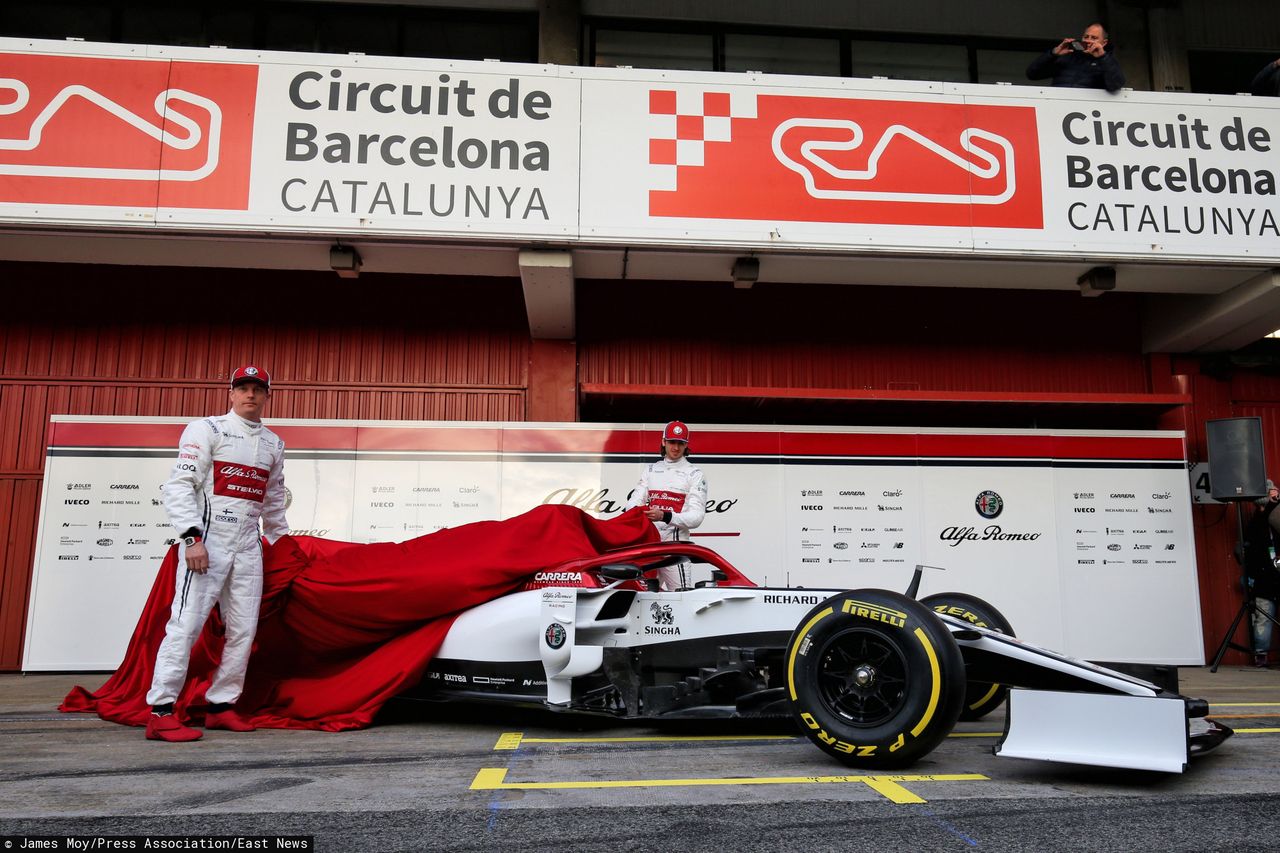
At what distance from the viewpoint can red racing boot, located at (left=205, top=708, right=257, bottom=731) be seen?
4.84m

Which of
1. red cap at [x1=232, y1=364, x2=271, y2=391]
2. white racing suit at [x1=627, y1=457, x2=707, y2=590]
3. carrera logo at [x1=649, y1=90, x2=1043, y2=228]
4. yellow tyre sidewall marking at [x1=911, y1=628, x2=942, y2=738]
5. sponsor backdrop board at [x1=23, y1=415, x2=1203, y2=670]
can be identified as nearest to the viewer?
yellow tyre sidewall marking at [x1=911, y1=628, x2=942, y2=738]

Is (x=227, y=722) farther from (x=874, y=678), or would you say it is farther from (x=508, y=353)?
(x=508, y=353)

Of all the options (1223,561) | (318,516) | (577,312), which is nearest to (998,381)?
(1223,561)

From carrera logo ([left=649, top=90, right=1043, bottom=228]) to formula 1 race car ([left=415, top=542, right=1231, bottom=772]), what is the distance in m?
3.75

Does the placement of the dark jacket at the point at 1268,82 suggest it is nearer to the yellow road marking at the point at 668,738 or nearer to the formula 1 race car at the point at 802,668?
the formula 1 race car at the point at 802,668

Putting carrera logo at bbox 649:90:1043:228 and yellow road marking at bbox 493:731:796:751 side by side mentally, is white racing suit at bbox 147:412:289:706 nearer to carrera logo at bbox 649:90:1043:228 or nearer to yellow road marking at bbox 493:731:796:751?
yellow road marking at bbox 493:731:796:751

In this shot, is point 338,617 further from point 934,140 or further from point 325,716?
point 934,140

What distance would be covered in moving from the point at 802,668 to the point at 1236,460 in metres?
7.29

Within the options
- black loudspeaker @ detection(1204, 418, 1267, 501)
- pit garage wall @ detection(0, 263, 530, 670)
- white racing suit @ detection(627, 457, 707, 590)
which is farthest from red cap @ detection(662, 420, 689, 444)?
black loudspeaker @ detection(1204, 418, 1267, 501)

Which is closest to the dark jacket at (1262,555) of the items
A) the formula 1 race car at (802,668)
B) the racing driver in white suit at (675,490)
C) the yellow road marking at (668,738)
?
the formula 1 race car at (802,668)

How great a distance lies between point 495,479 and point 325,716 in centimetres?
360

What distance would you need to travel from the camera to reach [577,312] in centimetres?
949

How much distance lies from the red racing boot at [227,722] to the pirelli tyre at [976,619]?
374cm

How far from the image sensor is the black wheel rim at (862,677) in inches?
141
